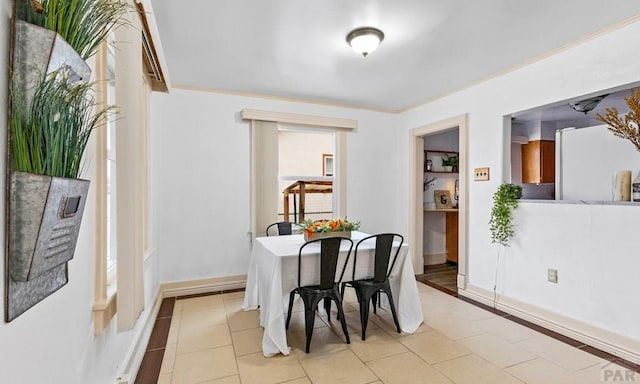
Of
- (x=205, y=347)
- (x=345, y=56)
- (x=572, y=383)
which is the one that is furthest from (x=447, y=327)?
(x=345, y=56)

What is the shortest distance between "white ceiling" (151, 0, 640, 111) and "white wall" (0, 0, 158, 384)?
5.18 ft

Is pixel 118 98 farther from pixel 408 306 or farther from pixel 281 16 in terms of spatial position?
pixel 408 306

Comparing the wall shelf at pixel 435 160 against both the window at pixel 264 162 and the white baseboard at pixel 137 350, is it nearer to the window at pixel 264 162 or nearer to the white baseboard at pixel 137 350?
the window at pixel 264 162

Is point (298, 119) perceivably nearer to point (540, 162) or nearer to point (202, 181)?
point (202, 181)

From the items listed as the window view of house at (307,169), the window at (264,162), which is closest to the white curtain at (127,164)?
the window at (264,162)

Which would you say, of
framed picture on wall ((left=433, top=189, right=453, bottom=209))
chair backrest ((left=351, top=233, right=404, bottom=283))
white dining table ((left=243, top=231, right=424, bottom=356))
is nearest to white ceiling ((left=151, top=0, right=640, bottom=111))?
chair backrest ((left=351, top=233, right=404, bottom=283))

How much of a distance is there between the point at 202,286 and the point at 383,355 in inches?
96.0

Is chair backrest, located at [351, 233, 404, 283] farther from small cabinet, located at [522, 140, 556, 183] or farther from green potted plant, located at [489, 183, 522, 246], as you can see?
small cabinet, located at [522, 140, 556, 183]

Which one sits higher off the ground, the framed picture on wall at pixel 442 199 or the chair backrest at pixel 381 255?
the framed picture on wall at pixel 442 199

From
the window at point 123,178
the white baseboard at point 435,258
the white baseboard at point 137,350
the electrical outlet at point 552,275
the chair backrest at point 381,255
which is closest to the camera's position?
the window at point 123,178

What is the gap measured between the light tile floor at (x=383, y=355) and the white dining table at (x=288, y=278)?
144 millimetres

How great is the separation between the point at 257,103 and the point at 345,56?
5.22 ft

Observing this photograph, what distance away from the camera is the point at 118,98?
4.94ft

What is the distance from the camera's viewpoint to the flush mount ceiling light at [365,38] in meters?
2.46
